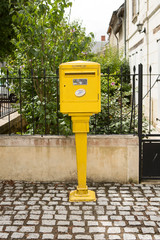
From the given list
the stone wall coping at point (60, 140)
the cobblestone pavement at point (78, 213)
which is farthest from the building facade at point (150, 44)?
the cobblestone pavement at point (78, 213)

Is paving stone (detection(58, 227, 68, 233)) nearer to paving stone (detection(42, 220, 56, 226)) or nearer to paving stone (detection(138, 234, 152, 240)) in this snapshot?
paving stone (detection(42, 220, 56, 226))

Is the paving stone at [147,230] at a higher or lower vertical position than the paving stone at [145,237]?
higher

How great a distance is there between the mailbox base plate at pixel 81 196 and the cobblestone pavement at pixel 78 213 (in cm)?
7

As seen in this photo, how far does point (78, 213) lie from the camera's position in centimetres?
363

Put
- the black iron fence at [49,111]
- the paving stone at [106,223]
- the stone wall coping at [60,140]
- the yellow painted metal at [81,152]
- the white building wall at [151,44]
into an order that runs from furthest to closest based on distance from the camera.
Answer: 1. the white building wall at [151,44]
2. the black iron fence at [49,111]
3. the stone wall coping at [60,140]
4. the yellow painted metal at [81,152]
5. the paving stone at [106,223]

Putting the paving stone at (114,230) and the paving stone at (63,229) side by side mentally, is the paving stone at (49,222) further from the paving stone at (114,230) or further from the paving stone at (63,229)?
the paving stone at (114,230)

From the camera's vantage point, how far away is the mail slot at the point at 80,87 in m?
3.79

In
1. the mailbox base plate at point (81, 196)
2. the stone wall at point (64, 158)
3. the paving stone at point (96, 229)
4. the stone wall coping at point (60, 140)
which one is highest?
the stone wall coping at point (60, 140)

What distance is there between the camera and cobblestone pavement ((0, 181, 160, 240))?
10.4ft

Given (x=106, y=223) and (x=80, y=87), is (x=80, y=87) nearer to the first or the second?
(x=80, y=87)

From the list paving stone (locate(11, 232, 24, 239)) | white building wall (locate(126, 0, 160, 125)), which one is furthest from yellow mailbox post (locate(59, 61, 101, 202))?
white building wall (locate(126, 0, 160, 125))

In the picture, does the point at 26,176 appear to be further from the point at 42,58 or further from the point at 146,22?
the point at 146,22

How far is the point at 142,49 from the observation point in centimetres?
1050

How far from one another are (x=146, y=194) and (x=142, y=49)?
724cm
